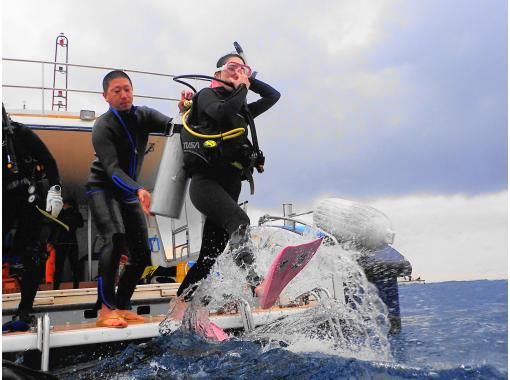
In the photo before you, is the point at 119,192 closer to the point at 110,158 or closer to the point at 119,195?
the point at 119,195

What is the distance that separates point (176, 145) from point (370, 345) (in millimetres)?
1621

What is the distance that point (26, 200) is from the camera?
3281 mm

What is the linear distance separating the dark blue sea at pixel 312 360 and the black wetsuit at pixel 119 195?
0.43 m

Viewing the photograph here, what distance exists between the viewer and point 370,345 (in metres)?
2.76

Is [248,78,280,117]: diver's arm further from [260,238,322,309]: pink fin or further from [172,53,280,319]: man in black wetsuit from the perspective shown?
[260,238,322,309]: pink fin

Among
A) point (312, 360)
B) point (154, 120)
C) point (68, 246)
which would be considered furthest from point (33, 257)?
point (68, 246)

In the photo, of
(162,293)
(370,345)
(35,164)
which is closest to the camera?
(370,345)

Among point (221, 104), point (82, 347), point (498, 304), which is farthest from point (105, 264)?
point (498, 304)

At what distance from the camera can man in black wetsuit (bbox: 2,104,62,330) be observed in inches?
127

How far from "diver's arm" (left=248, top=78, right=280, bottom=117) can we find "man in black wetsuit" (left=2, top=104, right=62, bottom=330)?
53.8 inches

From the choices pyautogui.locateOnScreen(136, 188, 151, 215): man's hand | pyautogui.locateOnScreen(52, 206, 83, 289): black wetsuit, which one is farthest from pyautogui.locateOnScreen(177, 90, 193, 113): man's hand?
pyautogui.locateOnScreen(52, 206, 83, 289): black wetsuit

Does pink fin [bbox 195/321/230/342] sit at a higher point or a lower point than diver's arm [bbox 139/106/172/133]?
lower

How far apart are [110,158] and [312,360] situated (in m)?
1.62

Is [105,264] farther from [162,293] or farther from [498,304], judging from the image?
[498,304]
